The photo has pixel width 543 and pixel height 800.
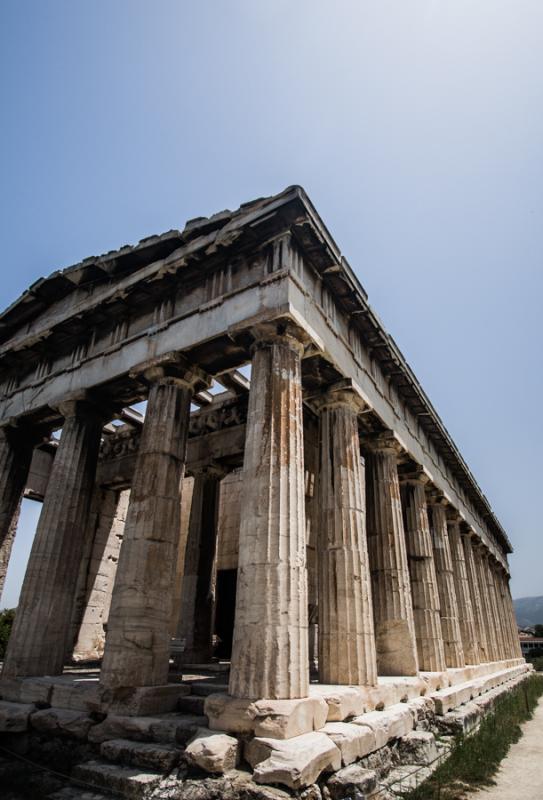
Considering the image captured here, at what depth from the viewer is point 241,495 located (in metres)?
11.1

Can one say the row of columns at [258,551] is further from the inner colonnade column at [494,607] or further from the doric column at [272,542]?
the inner colonnade column at [494,607]

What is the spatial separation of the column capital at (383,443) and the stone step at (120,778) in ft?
29.3

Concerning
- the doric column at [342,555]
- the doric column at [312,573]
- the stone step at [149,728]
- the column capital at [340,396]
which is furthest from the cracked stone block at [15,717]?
the column capital at [340,396]

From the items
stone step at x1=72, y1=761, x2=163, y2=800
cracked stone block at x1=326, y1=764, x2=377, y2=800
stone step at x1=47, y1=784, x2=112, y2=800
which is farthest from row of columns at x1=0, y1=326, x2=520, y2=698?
stone step at x1=47, y1=784, x2=112, y2=800

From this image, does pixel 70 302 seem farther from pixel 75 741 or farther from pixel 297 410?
pixel 75 741

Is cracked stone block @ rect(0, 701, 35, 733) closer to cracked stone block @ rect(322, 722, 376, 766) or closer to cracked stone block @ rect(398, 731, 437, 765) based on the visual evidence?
cracked stone block @ rect(322, 722, 376, 766)

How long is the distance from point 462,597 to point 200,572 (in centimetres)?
1078

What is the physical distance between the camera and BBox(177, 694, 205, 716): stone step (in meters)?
7.41

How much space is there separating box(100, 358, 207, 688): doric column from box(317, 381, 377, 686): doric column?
9.25ft

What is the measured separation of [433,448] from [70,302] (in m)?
13.1

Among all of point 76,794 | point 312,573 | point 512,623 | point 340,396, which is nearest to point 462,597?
point 312,573

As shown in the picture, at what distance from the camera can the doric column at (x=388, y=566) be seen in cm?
1107

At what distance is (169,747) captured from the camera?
19.9 feet

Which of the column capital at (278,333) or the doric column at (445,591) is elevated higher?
the column capital at (278,333)
